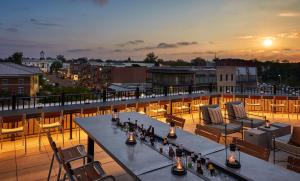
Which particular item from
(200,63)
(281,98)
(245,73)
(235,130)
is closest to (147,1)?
(281,98)

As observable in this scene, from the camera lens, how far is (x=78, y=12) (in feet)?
55.8

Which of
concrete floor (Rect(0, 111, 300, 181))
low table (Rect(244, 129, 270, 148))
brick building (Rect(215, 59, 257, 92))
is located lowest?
concrete floor (Rect(0, 111, 300, 181))

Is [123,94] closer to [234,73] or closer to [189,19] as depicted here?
[189,19]

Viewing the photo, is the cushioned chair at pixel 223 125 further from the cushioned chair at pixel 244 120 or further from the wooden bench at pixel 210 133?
the wooden bench at pixel 210 133

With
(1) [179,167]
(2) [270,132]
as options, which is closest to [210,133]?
(1) [179,167]

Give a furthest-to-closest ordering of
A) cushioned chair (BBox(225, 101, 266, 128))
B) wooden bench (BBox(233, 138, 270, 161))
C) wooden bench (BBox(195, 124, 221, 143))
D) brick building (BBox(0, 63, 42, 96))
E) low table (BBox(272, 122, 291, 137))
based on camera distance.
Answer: brick building (BBox(0, 63, 42, 96)) < cushioned chair (BBox(225, 101, 266, 128)) < low table (BBox(272, 122, 291, 137)) < wooden bench (BBox(195, 124, 221, 143)) < wooden bench (BBox(233, 138, 270, 161))

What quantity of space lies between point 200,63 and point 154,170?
46.7m

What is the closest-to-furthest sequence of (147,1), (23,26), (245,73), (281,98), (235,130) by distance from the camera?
(235,130)
(281,98)
(147,1)
(23,26)
(245,73)

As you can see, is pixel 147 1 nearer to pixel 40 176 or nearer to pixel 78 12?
pixel 78 12

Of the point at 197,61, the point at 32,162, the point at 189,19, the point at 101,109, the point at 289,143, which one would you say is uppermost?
the point at 197,61

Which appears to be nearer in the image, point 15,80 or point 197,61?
point 15,80

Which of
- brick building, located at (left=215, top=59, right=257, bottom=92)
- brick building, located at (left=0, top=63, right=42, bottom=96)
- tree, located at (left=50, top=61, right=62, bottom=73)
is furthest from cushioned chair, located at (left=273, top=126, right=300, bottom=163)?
tree, located at (left=50, top=61, right=62, bottom=73)

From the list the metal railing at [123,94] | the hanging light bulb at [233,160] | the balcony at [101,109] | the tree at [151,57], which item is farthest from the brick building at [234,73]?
the tree at [151,57]

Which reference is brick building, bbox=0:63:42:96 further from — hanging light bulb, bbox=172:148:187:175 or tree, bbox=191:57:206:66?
hanging light bulb, bbox=172:148:187:175
